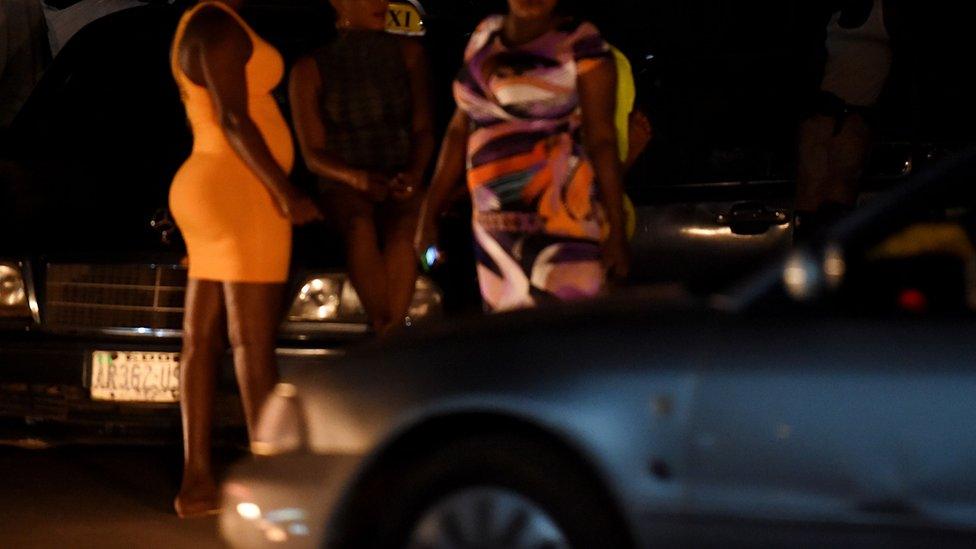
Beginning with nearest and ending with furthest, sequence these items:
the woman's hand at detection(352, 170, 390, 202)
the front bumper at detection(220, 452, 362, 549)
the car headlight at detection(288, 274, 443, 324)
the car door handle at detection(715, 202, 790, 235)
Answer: the front bumper at detection(220, 452, 362, 549), the woman's hand at detection(352, 170, 390, 202), the car headlight at detection(288, 274, 443, 324), the car door handle at detection(715, 202, 790, 235)

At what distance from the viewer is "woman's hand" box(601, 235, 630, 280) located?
6113 millimetres

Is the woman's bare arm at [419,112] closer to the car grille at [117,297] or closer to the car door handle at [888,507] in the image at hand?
the car grille at [117,297]

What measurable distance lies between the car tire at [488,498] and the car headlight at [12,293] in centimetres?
283

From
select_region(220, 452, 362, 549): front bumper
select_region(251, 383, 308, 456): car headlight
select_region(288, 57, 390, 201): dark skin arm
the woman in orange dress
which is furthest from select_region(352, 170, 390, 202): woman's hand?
select_region(220, 452, 362, 549): front bumper

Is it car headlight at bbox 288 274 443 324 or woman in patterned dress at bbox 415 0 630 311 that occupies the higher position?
woman in patterned dress at bbox 415 0 630 311

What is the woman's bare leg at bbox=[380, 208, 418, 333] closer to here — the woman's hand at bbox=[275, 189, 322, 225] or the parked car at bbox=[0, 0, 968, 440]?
the parked car at bbox=[0, 0, 968, 440]

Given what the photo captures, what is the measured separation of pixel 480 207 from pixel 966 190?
1.97 m

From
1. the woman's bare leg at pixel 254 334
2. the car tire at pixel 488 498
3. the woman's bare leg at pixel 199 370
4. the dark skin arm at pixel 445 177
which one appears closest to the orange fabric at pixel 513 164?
the dark skin arm at pixel 445 177

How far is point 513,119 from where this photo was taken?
6.11 metres

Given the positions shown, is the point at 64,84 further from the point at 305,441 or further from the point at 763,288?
the point at 763,288

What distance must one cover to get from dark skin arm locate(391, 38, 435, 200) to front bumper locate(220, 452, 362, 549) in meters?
2.04

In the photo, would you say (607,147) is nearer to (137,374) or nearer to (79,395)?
(137,374)

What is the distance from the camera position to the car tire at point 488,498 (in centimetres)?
450

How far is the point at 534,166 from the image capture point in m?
6.13
